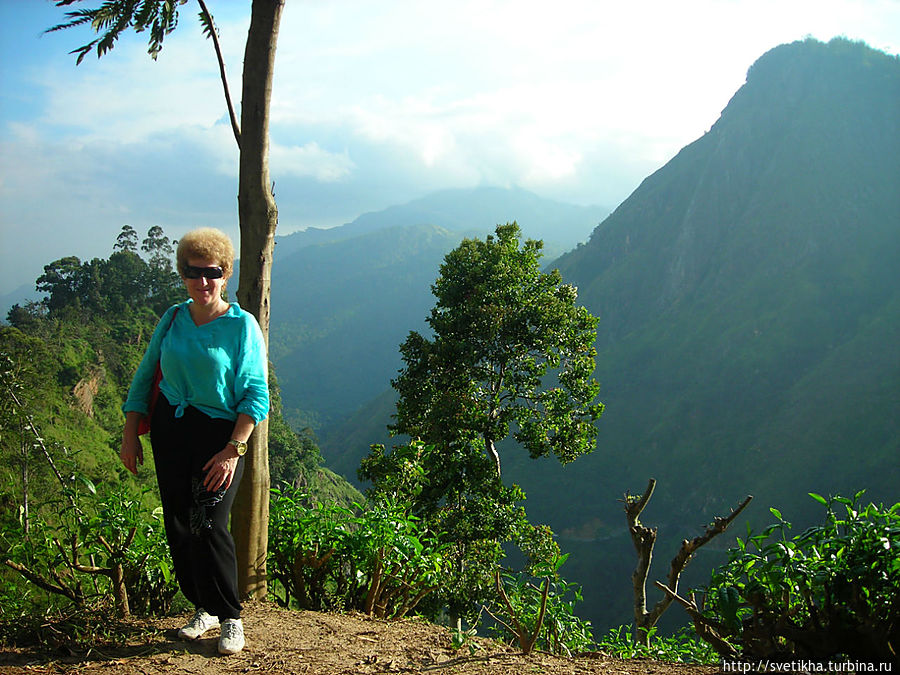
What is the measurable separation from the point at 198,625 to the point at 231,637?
0.59 feet

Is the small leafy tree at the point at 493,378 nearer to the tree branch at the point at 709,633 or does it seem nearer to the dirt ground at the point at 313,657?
the dirt ground at the point at 313,657

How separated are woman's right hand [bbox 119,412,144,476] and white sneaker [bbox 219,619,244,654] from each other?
71 centimetres

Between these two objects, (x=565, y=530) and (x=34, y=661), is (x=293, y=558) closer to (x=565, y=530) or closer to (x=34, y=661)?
(x=34, y=661)

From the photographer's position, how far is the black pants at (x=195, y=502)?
2561 mm

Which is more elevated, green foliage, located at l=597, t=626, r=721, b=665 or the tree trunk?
the tree trunk

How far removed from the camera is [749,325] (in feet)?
284

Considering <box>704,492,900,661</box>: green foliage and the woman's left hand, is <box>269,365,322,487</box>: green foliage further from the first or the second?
<box>704,492,900,661</box>: green foliage

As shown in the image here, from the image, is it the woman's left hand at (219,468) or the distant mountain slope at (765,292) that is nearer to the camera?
the woman's left hand at (219,468)

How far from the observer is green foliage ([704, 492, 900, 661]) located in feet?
7.01

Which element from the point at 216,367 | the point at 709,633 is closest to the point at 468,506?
the point at 709,633

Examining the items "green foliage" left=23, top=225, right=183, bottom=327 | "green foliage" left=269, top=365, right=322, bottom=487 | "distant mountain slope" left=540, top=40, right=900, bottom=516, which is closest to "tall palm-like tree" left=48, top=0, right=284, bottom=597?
"green foliage" left=269, top=365, right=322, bottom=487

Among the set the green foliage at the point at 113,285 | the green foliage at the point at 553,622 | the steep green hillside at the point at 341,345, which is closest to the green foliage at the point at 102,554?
the green foliage at the point at 553,622

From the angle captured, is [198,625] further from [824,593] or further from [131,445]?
[824,593]

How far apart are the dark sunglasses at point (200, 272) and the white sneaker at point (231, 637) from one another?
1352mm
